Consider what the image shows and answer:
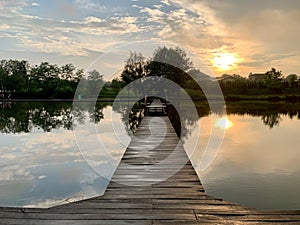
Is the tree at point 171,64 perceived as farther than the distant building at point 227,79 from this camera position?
No

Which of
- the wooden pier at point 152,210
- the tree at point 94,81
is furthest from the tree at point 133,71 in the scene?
the wooden pier at point 152,210

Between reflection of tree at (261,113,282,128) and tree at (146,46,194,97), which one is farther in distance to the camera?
tree at (146,46,194,97)

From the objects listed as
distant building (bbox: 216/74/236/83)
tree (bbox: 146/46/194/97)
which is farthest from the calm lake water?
distant building (bbox: 216/74/236/83)

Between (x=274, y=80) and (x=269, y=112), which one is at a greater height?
(x=274, y=80)

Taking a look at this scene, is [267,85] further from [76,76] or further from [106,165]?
[106,165]

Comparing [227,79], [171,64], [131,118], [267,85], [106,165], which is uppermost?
[171,64]

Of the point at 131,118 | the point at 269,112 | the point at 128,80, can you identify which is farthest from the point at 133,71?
the point at 131,118

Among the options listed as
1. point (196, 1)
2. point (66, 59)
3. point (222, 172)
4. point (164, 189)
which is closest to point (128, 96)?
point (66, 59)

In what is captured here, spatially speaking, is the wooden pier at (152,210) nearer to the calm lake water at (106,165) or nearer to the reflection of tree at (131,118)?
the calm lake water at (106,165)

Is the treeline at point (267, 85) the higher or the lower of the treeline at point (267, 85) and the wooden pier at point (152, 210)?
the higher

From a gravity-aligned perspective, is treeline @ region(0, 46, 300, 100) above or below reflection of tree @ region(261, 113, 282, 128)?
above

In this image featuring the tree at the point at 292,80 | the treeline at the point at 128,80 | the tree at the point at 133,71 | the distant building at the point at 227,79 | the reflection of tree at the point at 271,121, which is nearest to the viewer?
→ the reflection of tree at the point at 271,121

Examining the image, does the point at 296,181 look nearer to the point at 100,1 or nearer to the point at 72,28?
the point at 100,1

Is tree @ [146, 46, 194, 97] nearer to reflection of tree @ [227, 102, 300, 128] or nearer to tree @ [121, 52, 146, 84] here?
tree @ [121, 52, 146, 84]
